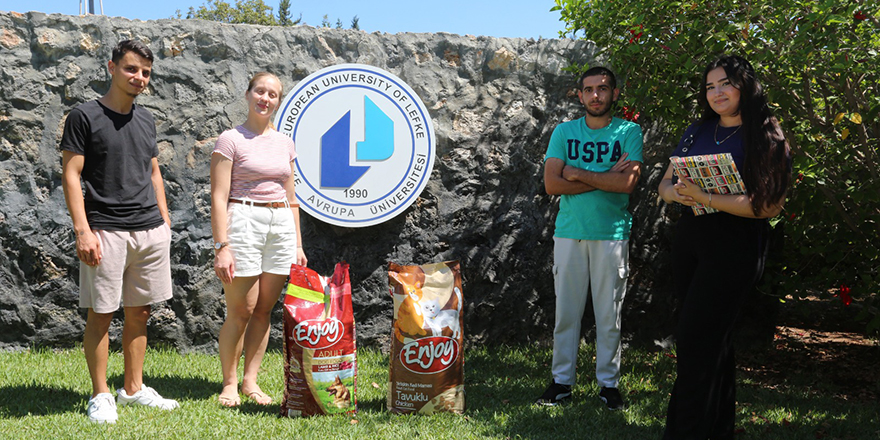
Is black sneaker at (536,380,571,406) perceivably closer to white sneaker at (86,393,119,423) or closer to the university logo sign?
the university logo sign

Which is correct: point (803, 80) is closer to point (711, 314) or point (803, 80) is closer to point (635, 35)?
point (635, 35)

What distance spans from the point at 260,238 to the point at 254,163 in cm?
36

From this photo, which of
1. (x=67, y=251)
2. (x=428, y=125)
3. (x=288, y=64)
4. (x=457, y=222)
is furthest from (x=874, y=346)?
(x=67, y=251)

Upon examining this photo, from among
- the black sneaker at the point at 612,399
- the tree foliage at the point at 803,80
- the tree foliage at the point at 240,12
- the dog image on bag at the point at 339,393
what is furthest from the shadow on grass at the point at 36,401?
the tree foliage at the point at 240,12

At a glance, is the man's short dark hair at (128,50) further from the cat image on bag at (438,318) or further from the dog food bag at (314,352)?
the cat image on bag at (438,318)

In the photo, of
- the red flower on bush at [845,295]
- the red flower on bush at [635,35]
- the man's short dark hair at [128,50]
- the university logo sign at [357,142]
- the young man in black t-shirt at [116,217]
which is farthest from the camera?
the university logo sign at [357,142]

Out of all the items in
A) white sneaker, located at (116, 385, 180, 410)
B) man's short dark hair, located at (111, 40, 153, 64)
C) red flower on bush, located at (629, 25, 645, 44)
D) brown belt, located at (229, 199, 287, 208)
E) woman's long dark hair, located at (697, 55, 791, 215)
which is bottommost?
white sneaker, located at (116, 385, 180, 410)

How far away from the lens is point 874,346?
523 centimetres

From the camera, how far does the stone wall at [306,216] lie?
4.23 metres

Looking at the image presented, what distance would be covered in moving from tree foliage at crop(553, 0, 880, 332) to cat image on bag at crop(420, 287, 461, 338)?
1.57 m

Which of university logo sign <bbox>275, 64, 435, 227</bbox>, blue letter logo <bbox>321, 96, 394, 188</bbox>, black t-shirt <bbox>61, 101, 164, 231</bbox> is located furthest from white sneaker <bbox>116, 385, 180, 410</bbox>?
blue letter logo <bbox>321, 96, 394, 188</bbox>

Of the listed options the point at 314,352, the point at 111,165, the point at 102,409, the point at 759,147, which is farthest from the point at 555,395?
the point at 111,165

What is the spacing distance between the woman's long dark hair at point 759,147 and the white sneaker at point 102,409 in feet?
9.30

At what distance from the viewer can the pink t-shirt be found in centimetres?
333
